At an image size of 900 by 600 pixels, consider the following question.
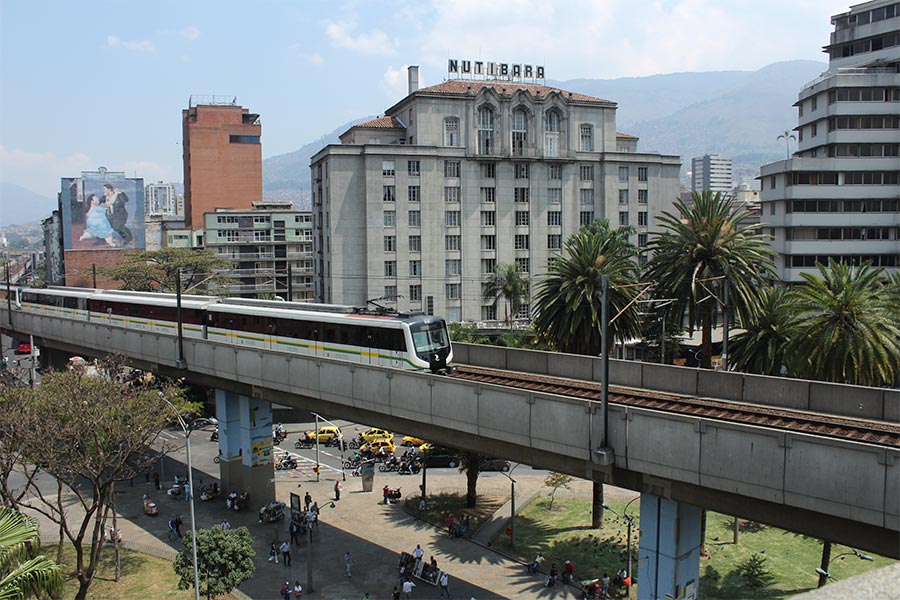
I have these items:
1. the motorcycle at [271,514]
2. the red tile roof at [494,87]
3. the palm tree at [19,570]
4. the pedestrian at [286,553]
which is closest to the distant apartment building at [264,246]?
the red tile roof at [494,87]

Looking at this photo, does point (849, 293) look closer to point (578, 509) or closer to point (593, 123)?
point (578, 509)

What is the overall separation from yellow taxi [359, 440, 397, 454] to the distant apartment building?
2370 inches

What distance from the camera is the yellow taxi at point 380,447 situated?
55.9 meters

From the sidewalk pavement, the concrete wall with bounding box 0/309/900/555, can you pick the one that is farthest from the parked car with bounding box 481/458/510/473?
the concrete wall with bounding box 0/309/900/555

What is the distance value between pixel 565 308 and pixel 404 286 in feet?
133

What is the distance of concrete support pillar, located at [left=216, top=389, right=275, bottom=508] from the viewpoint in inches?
1713

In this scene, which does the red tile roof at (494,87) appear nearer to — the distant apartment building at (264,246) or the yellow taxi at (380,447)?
the distant apartment building at (264,246)

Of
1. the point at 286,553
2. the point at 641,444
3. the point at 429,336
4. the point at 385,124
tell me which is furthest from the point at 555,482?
the point at 385,124

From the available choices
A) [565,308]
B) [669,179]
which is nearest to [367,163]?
[669,179]

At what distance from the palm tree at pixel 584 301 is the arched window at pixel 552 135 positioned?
44.8 meters

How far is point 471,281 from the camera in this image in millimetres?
83500

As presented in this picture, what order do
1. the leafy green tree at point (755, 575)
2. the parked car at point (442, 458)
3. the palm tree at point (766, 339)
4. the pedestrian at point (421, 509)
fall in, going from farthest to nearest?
the parked car at point (442, 458)
the pedestrian at point (421, 509)
the palm tree at point (766, 339)
the leafy green tree at point (755, 575)

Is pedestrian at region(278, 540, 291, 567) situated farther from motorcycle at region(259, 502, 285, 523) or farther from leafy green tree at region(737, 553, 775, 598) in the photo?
leafy green tree at region(737, 553, 775, 598)

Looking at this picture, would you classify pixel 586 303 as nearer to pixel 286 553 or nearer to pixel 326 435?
pixel 286 553
